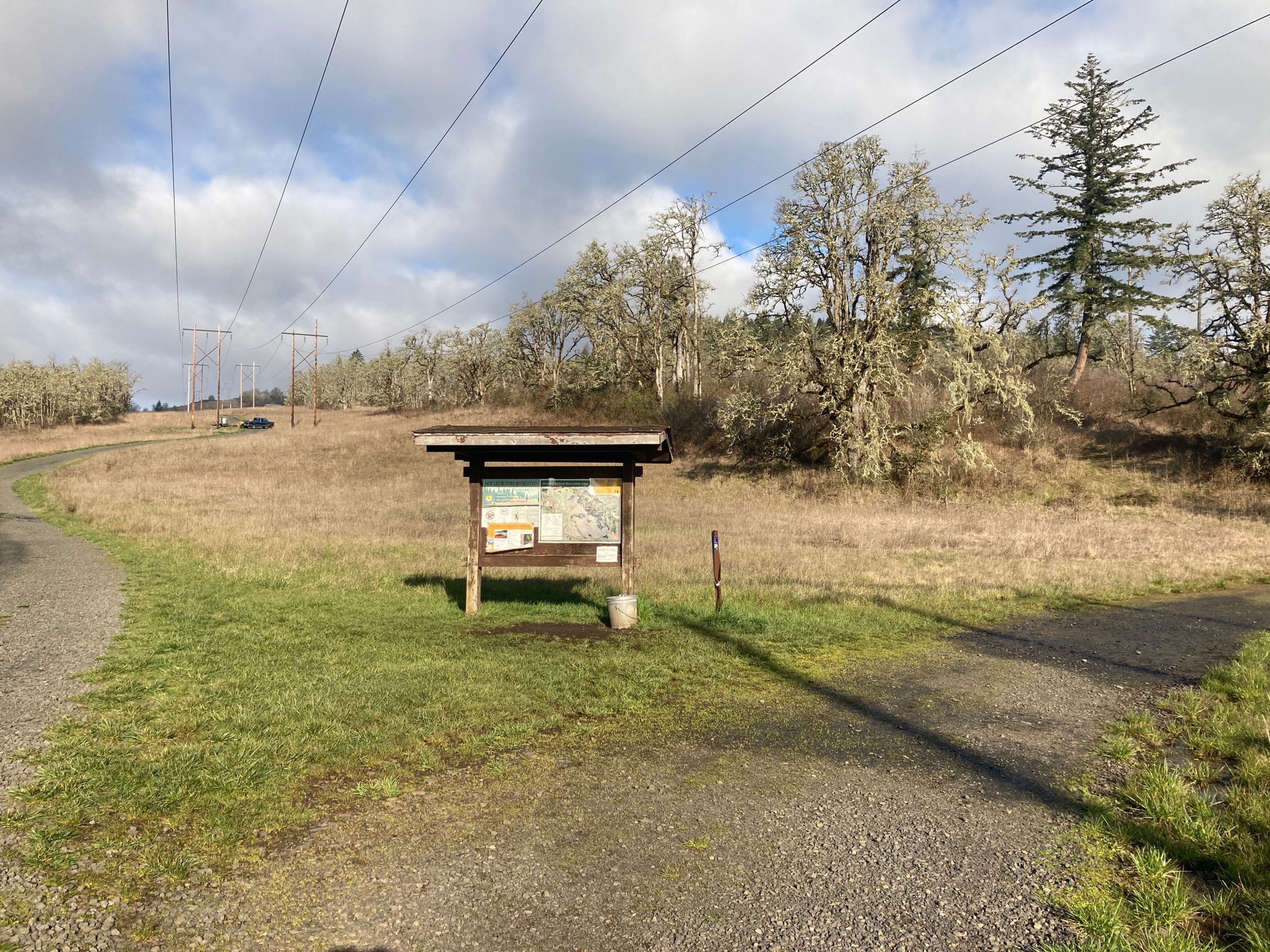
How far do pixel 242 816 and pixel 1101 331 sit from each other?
54.6 metres

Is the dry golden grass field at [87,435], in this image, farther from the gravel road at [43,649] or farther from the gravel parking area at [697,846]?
the gravel parking area at [697,846]

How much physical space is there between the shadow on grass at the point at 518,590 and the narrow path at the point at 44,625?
521 centimetres

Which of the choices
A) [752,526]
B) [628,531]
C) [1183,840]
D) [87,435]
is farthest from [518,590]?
[87,435]

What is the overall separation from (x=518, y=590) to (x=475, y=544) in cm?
278

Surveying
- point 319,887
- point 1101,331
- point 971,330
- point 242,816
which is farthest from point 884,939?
point 1101,331

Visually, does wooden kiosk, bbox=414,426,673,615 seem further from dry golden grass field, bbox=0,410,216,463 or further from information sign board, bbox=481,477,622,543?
dry golden grass field, bbox=0,410,216,463

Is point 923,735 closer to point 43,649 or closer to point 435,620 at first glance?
point 435,620

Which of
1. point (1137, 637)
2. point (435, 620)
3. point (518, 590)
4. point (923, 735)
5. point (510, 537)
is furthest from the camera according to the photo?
point (518, 590)

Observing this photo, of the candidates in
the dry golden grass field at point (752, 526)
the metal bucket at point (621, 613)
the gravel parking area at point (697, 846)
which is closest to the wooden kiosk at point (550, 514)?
the metal bucket at point (621, 613)

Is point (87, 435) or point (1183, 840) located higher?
point (87, 435)

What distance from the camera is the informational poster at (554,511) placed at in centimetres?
1245

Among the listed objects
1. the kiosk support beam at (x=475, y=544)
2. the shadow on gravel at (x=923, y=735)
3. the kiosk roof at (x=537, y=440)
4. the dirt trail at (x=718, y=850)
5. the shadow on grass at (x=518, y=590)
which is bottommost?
the shadow on grass at (x=518, y=590)

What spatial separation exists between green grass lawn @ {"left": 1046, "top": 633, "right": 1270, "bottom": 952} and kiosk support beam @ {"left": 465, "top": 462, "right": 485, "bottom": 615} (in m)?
9.01

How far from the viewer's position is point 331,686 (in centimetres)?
812
